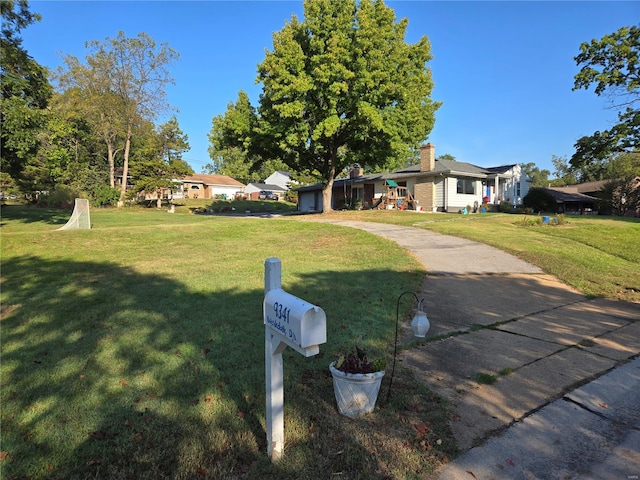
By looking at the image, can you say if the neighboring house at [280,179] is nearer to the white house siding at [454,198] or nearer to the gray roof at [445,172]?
the gray roof at [445,172]

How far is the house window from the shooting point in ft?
90.0

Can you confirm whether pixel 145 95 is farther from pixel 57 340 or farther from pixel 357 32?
pixel 57 340

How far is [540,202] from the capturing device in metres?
30.1

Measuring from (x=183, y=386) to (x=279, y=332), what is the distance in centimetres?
155

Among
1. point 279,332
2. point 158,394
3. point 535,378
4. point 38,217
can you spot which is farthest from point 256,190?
point 279,332

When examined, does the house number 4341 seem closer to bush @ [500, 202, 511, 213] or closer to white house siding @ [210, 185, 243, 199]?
bush @ [500, 202, 511, 213]

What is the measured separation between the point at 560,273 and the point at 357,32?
16215 mm

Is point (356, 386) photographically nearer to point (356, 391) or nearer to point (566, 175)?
point (356, 391)

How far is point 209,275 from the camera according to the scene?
741 centimetres

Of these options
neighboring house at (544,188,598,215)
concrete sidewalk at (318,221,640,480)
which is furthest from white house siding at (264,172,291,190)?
concrete sidewalk at (318,221,640,480)

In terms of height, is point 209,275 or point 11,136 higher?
point 11,136

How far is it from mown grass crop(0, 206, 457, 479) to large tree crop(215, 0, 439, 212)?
546 inches

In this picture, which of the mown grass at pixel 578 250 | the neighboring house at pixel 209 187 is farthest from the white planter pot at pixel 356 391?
the neighboring house at pixel 209 187

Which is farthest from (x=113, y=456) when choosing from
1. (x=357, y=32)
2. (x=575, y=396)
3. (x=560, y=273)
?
(x=357, y=32)
